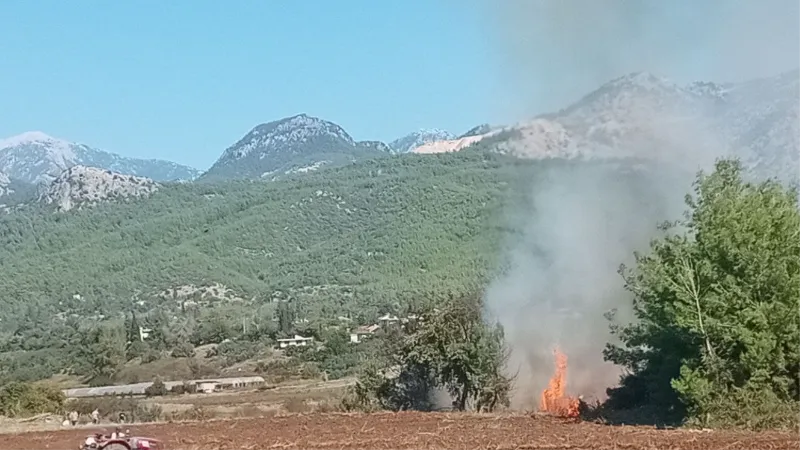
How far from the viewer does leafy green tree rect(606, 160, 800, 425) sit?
120 ft

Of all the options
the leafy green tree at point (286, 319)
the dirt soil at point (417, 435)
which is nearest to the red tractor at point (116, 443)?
the dirt soil at point (417, 435)

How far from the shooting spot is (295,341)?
111 meters

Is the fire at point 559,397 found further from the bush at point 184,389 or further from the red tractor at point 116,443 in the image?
the bush at point 184,389

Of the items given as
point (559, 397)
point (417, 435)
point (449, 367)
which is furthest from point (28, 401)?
point (417, 435)

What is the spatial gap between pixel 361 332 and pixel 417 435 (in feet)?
246

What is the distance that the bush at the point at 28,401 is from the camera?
171 ft

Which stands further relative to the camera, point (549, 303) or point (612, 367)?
point (549, 303)

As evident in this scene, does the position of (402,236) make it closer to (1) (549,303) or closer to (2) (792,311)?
(1) (549,303)

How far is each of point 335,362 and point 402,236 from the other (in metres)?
61.9

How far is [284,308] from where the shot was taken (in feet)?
420

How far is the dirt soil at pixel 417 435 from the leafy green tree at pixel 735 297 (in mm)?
4102

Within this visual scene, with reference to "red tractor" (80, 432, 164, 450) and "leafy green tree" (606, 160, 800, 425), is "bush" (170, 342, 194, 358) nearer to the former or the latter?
"leafy green tree" (606, 160, 800, 425)

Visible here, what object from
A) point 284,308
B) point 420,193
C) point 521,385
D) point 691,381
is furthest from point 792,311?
point 420,193

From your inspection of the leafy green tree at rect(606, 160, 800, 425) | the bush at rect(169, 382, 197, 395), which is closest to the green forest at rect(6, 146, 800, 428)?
the leafy green tree at rect(606, 160, 800, 425)
